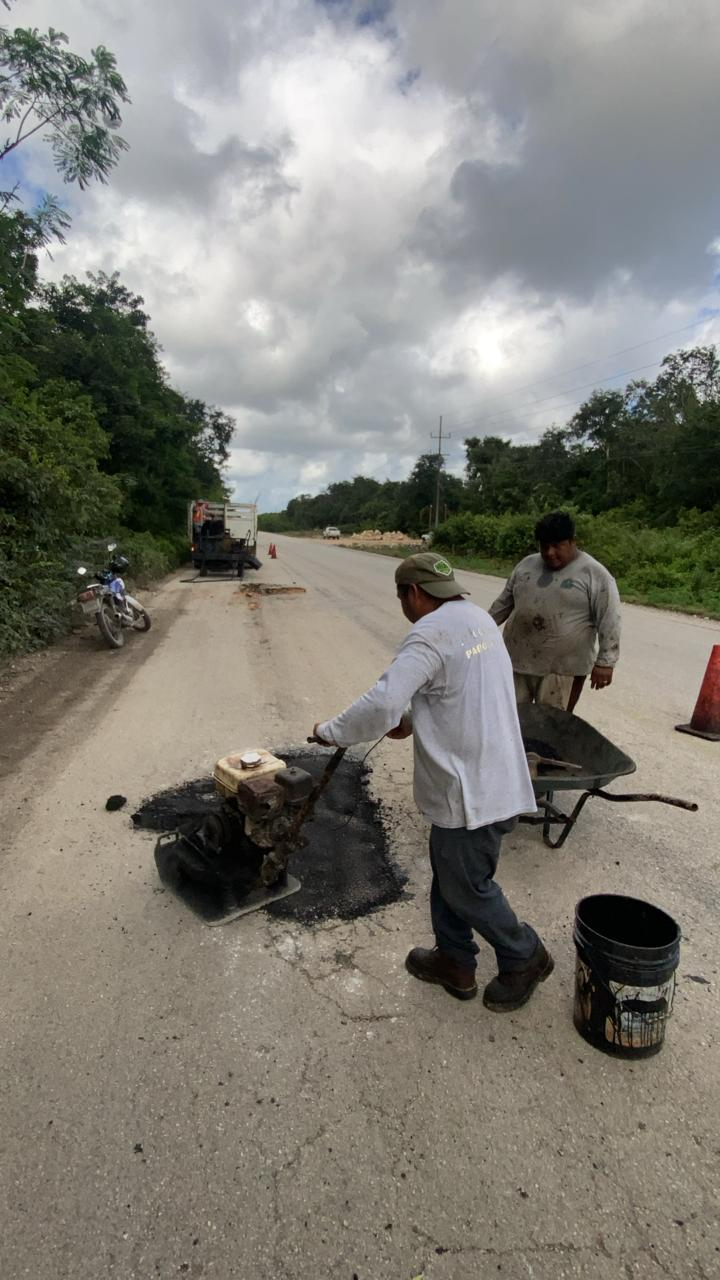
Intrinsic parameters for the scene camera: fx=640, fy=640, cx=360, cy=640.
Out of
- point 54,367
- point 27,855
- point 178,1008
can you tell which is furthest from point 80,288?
point 178,1008

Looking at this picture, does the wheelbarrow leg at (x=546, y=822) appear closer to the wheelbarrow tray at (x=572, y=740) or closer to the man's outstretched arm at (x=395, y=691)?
the wheelbarrow tray at (x=572, y=740)

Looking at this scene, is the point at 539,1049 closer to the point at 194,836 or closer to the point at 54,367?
the point at 194,836

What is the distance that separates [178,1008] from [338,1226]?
98 cm

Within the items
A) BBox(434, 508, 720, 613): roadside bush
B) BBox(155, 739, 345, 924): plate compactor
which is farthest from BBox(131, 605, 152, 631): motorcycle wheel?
BBox(434, 508, 720, 613): roadside bush

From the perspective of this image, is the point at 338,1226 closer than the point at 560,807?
Yes

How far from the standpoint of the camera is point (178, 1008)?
2465 mm

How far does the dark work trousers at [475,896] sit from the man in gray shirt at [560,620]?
1.92 meters

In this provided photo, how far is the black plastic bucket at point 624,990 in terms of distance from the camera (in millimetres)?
2188

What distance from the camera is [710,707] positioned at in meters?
5.56

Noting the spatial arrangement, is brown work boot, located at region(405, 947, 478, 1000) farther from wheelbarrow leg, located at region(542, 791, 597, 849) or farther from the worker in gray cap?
wheelbarrow leg, located at region(542, 791, 597, 849)

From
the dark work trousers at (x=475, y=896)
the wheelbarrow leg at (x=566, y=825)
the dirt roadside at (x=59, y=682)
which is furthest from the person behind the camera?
the dirt roadside at (x=59, y=682)

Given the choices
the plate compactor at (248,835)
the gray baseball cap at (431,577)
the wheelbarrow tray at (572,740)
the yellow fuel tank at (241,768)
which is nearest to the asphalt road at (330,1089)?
the plate compactor at (248,835)

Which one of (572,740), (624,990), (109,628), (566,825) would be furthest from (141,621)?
(624,990)

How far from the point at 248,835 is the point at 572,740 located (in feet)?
6.95
